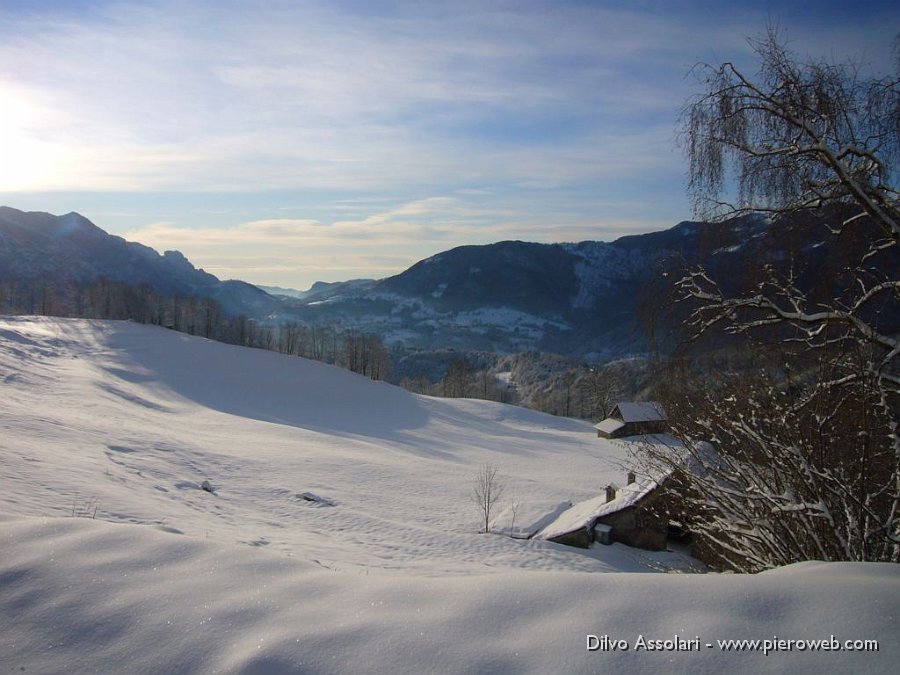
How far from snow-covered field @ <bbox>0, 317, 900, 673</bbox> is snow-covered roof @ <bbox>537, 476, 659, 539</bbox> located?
3.65 ft

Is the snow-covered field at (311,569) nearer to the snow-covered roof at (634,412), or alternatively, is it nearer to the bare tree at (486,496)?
the bare tree at (486,496)

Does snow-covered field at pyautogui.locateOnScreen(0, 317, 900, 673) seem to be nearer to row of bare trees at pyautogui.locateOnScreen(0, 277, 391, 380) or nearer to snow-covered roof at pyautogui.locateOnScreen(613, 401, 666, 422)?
snow-covered roof at pyautogui.locateOnScreen(613, 401, 666, 422)

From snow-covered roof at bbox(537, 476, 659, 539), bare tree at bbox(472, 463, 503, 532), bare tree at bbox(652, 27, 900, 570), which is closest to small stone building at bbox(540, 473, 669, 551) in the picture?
snow-covered roof at bbox(537, 476, 659, 539)

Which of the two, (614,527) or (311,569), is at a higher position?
(311,569)

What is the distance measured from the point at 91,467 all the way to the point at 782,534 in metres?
16.9

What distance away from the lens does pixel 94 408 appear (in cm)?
2981

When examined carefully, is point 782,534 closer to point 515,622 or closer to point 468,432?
point 515,622

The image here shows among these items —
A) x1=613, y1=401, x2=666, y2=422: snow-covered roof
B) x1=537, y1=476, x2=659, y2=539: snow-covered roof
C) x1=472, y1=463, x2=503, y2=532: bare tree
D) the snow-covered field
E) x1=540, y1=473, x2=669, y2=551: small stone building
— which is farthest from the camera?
x1=613, y1=401, x2=666, y2=422: snow-covered roof

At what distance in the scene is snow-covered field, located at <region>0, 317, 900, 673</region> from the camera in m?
2.98

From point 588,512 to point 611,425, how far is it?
1253 inches

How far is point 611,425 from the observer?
52875 mm

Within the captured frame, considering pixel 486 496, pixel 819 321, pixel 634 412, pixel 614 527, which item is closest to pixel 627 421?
pixel 634 412

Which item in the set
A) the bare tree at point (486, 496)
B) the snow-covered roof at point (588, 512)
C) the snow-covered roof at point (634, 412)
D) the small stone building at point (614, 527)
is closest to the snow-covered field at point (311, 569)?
the bare tree at point (486, 496)

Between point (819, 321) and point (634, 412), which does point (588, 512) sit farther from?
point (634, 412)
